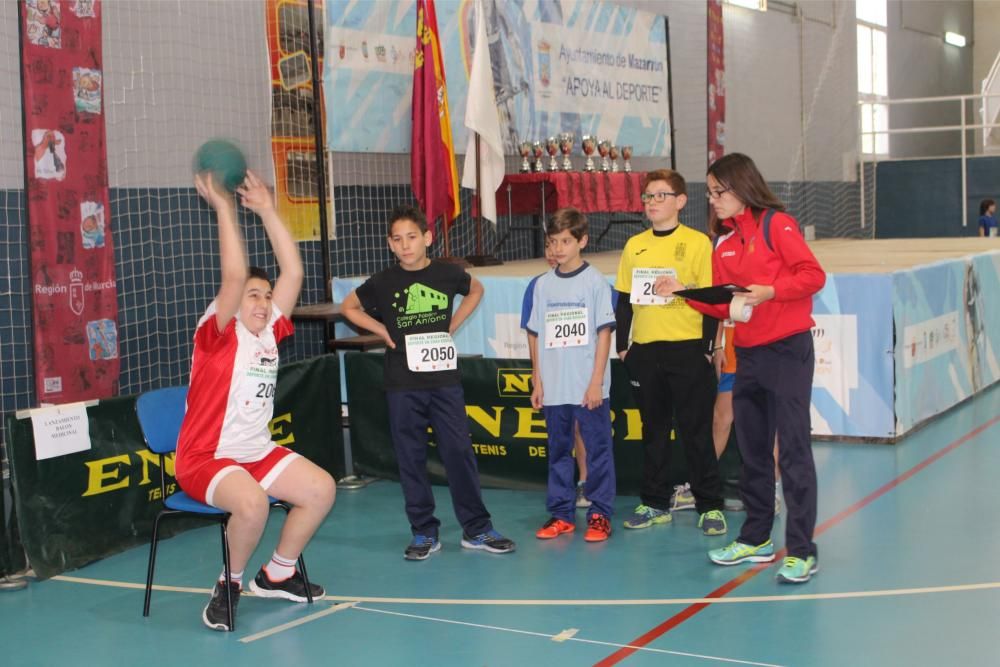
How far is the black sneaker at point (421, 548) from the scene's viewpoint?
16.0 feet

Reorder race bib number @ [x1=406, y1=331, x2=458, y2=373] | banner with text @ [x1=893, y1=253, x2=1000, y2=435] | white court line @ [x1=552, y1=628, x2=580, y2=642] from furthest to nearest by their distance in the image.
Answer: banner with text @ [x1=893, y1=253, x2=1000, y2=435] → race bib number @ [x1=406, y1=331, x2=458, y2=373] → white court line @ [x1=552, y1=628, x2=580, y2=642]

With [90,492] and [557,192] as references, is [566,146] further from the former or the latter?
[90,492]

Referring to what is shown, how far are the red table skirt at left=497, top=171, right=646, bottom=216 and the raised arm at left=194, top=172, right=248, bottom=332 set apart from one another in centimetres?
653

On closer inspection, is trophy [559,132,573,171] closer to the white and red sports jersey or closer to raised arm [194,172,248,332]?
the white and red sports jersey

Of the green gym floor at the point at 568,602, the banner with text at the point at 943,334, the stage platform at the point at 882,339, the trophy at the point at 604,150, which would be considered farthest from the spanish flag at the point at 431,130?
the green gym floor at the point at 568,602

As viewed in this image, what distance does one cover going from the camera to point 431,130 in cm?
908

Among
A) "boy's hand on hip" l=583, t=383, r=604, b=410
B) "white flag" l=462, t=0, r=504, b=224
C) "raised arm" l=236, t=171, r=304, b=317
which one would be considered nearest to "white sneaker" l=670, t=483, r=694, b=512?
"boy's hand on hip" l=583, t=383, r=604, b=410

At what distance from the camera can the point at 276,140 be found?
27.8 feet

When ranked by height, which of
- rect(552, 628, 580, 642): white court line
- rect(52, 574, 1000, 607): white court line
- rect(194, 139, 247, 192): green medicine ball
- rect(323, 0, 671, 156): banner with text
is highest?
rect(323, 0, 671, 156): banner with text

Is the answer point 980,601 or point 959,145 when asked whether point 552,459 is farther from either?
point 959,145

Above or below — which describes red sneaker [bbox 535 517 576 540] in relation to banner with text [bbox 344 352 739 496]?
below

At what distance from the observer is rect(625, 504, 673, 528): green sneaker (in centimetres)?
526

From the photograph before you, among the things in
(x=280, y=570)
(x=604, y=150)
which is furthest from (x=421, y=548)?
(x=604, y=150)

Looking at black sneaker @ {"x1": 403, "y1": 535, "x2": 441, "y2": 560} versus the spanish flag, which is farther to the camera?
the spanish flag
